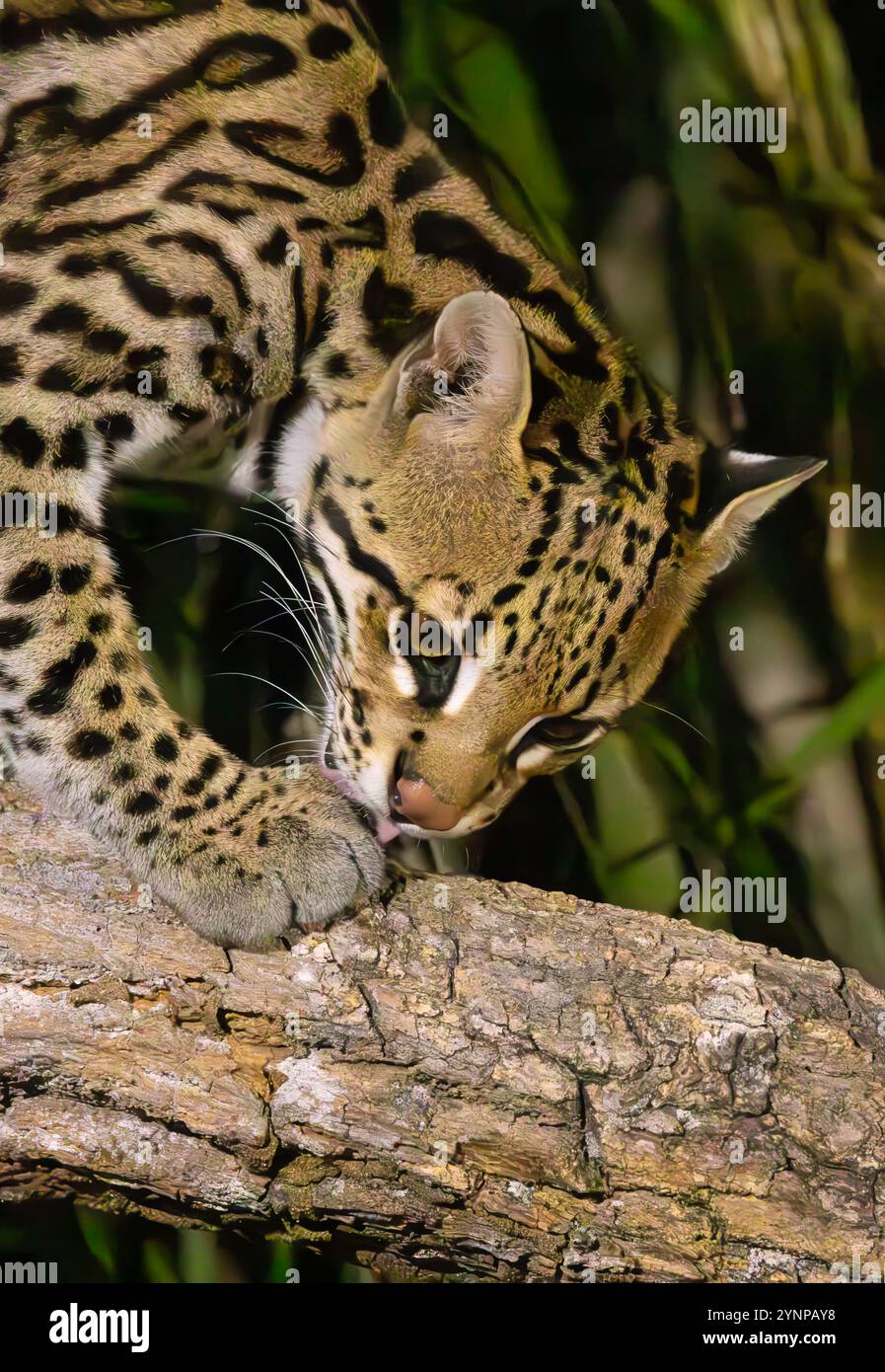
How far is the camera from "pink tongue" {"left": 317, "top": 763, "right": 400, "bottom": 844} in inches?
85.2

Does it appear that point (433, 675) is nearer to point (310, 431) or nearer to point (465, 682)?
point (465, 682)

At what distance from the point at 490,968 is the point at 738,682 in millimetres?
1262

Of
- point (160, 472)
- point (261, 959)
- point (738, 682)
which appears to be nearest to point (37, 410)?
point (160, 472)

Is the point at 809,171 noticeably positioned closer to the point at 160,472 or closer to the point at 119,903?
the point at 160,472

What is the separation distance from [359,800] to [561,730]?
41 cm

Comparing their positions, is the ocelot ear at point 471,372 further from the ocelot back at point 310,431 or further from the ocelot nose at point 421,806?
the ocelot nose at point 421,806

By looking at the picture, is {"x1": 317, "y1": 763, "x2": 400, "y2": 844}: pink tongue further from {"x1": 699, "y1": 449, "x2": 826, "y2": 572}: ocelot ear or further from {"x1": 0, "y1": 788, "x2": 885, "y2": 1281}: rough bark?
{"x1": 699, "y1": 449, "x2": 826, "y2": 572}: ocelot ear

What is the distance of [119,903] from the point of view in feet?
6.16

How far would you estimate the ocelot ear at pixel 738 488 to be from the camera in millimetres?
2205

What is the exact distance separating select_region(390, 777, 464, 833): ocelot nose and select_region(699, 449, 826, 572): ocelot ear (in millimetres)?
737

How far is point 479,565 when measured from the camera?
6.57 ft

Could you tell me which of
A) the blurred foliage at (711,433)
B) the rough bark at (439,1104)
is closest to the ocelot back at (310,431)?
the rough bark at (439,1104)

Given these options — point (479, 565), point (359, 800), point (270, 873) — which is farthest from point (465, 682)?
point (270, 873)

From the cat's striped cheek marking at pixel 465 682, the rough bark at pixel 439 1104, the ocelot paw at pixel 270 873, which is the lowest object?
the rough bark at pixel 439 1104
